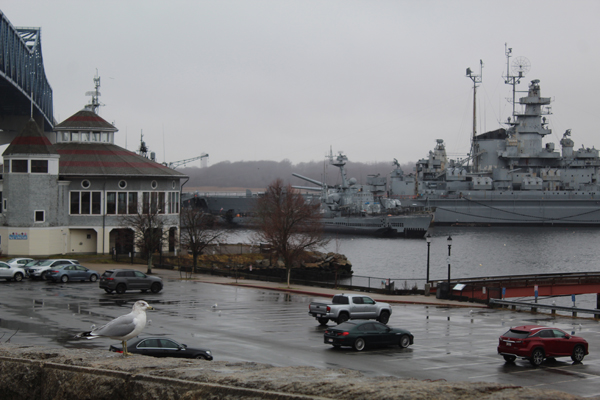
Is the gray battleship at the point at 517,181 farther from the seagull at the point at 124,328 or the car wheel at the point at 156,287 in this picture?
the seagull at the point at 124,328

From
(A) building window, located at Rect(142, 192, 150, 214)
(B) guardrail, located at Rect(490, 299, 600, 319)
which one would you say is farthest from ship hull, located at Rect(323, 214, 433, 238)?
(B) guardrail, located at Rect(490, 299, 600, 319)

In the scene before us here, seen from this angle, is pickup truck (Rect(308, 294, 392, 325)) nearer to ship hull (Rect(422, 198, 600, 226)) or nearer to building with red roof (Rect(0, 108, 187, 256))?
building with red roof (Rect(0, 108, 187, 256))

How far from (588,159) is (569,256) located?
237ft

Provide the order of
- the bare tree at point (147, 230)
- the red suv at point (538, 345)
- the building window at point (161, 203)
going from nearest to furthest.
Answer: the red suv at point (538, 345), the bare tree at point (147, 230), the building window at point (161, 203)

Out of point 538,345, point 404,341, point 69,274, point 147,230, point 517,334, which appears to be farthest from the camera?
point 147,230

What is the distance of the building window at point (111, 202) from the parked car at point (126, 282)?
77.9 feet

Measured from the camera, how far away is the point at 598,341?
75.7 feet

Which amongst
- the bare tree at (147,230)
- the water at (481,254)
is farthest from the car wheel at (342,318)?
the water at (481,254)

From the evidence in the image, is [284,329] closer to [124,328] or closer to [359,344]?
[359,344]

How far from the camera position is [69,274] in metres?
36.6

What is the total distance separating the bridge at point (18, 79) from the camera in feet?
249

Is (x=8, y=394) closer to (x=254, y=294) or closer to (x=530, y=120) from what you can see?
(x=254, y=294)

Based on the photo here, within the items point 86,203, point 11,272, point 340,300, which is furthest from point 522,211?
point 340,300

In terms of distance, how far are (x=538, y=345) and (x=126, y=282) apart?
21.0 m
